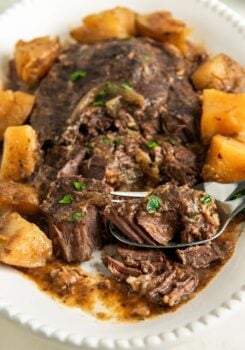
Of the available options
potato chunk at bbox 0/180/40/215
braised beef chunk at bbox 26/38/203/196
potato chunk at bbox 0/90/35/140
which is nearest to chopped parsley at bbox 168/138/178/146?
braised beef chunk at bbox 26/38/203/196

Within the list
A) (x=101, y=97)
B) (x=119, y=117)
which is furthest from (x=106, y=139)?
(x=101, y=97)

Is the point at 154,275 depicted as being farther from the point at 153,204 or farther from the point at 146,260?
the point at 153,204

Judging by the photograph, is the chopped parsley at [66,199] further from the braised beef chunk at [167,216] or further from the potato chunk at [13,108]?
the potato chunk at [13,108]

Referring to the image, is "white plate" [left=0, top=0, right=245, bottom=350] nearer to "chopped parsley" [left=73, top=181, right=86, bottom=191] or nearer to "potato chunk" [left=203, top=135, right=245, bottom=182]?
"potato chunk" [left=203, top=135, right=245, bottom=182]

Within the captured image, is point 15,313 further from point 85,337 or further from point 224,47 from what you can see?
point 224,47

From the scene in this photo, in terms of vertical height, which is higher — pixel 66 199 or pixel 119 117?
pixel 119 117

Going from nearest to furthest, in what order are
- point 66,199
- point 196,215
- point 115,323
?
point 115,323 → point 196,215 → point 66,199

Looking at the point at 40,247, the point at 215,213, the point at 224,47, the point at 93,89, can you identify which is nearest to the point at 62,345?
the point at 40,247
